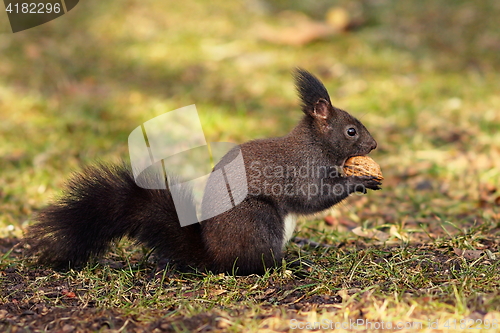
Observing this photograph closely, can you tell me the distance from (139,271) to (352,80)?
14.6 feet

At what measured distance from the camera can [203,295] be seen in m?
2.54

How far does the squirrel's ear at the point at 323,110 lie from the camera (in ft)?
10.3

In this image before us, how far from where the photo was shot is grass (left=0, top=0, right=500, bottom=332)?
92.7 inches

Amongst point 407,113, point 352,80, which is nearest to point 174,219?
point 407,113

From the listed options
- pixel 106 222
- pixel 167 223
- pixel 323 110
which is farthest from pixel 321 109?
pixel 106 222

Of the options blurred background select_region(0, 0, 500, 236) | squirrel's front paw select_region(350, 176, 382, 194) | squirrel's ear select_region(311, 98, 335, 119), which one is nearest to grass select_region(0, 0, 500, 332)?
blurred background select_region(0, 0, 500, 236)

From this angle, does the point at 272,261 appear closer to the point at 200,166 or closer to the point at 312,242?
the point at 312,242

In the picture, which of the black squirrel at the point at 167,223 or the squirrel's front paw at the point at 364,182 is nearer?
the black squirrel at the point at 167,223

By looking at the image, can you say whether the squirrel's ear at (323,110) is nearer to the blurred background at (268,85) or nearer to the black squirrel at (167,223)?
the black squirrel at (167,223)

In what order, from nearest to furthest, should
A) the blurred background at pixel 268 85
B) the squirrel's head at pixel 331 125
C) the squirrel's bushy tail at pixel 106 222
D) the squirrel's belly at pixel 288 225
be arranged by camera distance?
the squirrel's bushy tail at pixel 106 222 → the squirrel's belly at pixel 288 225 → the squirrel's head at pixel 331 125 → the blurred background at pixel 268 85

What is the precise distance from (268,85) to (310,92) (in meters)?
3.58

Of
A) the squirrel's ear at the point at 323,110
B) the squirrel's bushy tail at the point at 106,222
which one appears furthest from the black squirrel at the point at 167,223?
the squirrel's ear at the point at 323,110

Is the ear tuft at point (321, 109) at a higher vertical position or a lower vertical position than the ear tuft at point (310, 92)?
lower

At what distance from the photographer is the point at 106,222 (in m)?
2.67
